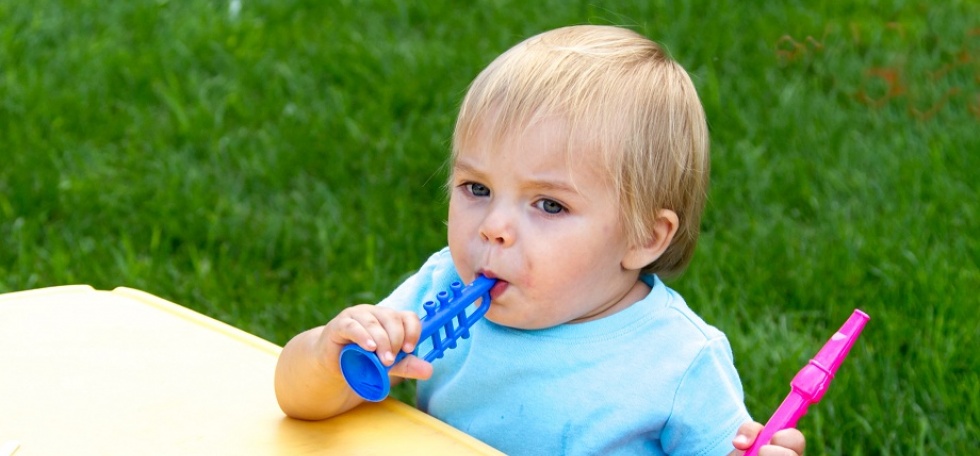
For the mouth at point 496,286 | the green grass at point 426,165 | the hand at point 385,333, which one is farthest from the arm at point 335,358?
the green grass at point 426,165

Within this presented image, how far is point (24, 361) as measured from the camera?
1.58m

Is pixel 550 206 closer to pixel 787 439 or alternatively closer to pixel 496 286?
pixel 496 286

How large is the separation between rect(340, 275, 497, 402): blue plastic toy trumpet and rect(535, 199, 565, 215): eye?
0.14 metres

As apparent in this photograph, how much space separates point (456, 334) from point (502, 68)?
35cm

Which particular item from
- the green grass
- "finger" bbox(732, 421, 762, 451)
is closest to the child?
"finger" bbox(732, 421, 762, 451)

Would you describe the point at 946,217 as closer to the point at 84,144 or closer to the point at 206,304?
the point at 206,304

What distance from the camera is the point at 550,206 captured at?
150 centimetres

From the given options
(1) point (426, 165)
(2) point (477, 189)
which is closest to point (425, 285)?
(2) point (477, 189)

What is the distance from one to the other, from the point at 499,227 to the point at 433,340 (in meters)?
0.16

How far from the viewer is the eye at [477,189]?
1.52 meters

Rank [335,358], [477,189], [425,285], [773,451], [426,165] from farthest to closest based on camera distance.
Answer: [426,165], [425,285], [477,189], [335,358], [773,451]

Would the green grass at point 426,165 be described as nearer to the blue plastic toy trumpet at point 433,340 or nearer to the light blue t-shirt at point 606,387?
the light blue t-shirt at point 606,387

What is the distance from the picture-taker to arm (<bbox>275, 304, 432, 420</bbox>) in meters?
1.34

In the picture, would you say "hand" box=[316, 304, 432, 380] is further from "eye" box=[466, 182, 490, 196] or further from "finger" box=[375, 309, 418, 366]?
"eye" box=[466, 182, 490, 196]
